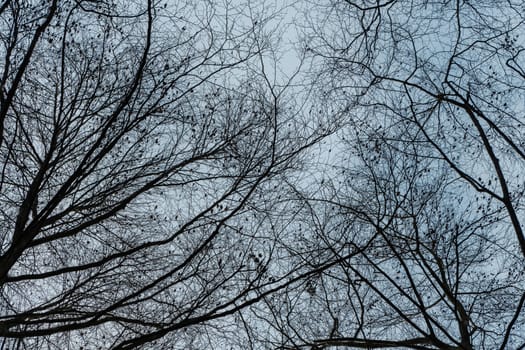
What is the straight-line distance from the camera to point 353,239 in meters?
4.58

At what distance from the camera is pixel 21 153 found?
15.2 feet

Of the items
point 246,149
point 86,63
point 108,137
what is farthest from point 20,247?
point 246,149

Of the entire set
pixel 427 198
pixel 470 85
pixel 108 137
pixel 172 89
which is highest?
pixel 172 89

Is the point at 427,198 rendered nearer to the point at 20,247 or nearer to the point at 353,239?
the point at 353,239

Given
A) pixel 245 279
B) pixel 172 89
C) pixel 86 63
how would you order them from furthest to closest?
pixel 172 89 → pixel 86 63 → pixel 245 279

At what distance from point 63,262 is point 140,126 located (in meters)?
1.65

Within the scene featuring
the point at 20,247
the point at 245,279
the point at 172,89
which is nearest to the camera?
the point at 20,247

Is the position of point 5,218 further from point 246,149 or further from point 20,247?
point 246,149

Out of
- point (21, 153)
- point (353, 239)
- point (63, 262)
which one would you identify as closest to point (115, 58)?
point (21, 153)

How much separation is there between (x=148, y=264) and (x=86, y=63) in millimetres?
1953

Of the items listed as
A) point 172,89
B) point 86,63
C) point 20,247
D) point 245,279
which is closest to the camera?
point 20,247

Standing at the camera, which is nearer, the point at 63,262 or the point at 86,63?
the point at 86,63

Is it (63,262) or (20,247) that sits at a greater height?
(63,262)

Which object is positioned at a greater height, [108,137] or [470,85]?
[470,85]
